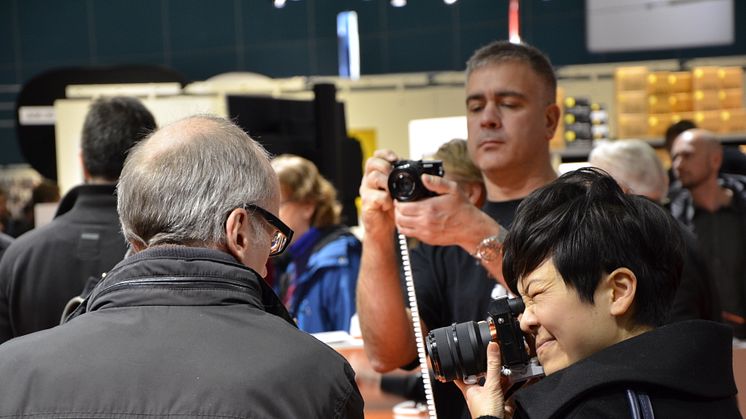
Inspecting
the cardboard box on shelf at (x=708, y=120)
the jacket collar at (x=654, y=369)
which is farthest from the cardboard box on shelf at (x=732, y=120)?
the jacket collar at (x=654, y=369)

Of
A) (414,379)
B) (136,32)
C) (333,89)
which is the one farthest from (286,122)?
(136,32)

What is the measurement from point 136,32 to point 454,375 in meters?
11.7

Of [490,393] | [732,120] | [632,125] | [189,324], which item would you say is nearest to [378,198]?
[490,393]

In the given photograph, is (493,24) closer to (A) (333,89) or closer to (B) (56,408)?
(A) (333,89)

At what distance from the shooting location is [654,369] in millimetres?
1399

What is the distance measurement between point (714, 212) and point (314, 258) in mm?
2465

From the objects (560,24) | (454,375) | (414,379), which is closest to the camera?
(454,375)

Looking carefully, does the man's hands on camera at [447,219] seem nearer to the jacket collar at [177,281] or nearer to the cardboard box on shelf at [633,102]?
the jacket collar at [177,281]

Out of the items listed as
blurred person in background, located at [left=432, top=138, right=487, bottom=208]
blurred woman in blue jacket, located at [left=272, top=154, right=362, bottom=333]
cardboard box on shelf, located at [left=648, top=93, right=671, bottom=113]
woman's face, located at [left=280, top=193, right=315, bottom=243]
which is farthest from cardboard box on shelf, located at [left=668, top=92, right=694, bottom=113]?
blurred person in background, located at [left=432, top=138, right=487, bottom=208]

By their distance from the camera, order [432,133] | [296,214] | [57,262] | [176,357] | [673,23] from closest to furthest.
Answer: [176,357], [57,262], [432,133], [296,214], [673,23]

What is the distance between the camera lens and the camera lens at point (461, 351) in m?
1.68

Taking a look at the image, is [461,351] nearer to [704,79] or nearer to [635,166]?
[635,166]

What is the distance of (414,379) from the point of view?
278cm

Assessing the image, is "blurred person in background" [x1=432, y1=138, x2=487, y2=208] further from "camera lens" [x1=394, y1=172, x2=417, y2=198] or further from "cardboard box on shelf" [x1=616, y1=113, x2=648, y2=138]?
"cardboard box on shelf" [x1=616, y1=113, x2=648, y2=138]
